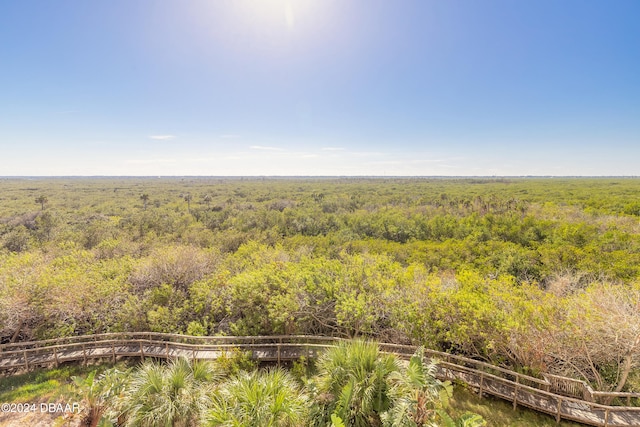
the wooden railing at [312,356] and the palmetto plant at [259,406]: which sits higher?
the palmetto plant at [259,406]

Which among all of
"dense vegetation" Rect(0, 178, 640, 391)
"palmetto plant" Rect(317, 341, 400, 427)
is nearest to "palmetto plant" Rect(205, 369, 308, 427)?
"palmetto plant" Rect(317, 341, 400, 427)

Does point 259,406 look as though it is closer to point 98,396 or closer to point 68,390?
point 98,396

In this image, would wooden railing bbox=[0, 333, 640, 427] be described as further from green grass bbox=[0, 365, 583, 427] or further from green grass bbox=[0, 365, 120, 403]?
green grass bbox=[0, 365, 120, 403]

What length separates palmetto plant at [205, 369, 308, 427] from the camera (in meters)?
6.28

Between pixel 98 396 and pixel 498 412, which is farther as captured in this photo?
pixel 498 412

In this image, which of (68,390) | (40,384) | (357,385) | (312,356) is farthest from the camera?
(312,356)

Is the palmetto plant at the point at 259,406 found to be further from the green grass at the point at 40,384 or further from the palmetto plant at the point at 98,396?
the green grass at the point at 40,384

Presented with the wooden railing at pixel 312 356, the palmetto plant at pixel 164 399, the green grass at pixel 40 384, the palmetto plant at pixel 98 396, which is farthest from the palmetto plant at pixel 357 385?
the green grass at pixel 40 384

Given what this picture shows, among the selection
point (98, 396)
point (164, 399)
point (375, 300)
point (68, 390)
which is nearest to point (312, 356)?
point (375, 300)

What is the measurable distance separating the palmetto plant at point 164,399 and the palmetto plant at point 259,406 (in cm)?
71

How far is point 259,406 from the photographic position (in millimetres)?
6449

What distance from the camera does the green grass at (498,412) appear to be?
28.4 feet

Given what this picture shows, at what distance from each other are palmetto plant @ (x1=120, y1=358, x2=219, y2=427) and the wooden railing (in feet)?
12.8

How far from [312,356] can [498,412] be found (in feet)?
22.1
